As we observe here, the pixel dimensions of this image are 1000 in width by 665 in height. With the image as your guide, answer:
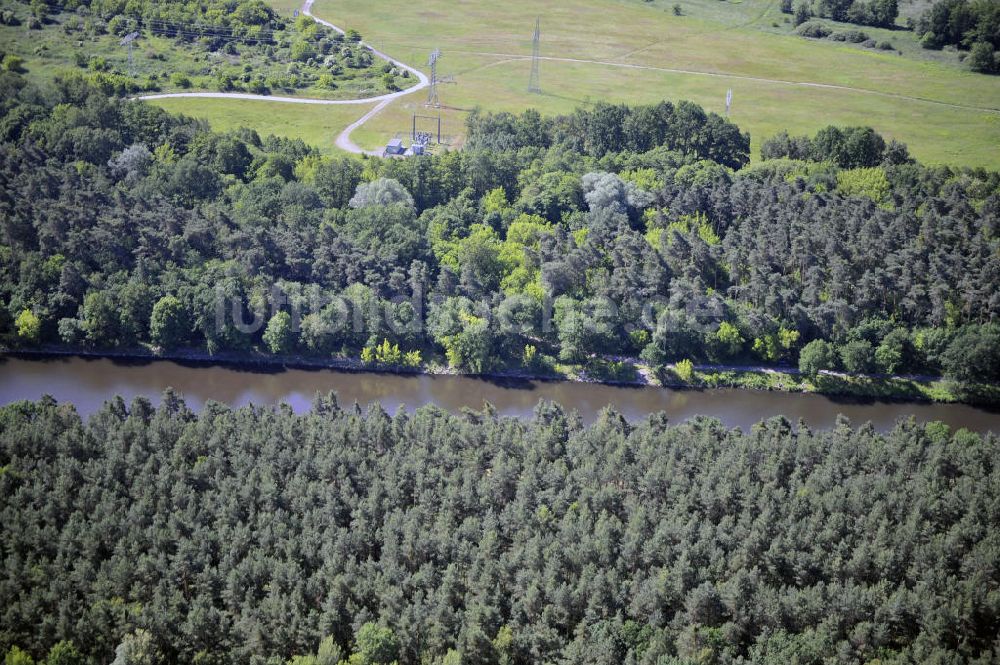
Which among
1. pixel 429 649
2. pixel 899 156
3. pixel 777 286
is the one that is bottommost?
pixel 429 649

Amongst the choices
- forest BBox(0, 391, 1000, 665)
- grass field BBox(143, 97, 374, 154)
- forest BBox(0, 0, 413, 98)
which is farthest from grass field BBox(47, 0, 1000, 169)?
forest BBox(0, 391, 1000, 665)

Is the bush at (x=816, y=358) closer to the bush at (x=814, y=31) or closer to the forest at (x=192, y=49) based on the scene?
the forest at (x=192, y=49)

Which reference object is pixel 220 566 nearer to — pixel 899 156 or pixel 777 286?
pixel 777 286

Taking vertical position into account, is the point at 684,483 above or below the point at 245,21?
below

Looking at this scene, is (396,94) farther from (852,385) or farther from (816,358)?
(852,385)

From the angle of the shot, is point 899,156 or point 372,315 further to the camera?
point 899,156

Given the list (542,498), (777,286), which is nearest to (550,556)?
(542,498)

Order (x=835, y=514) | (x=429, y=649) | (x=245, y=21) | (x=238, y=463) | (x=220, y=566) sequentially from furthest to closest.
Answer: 1. (x=245, y=21)
2. (x=238, y=463)
3. (x=835, y=514)
4. (x=220, y=566)
5. (x=429, y=649)

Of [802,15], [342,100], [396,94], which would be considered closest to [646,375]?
[396,94]
